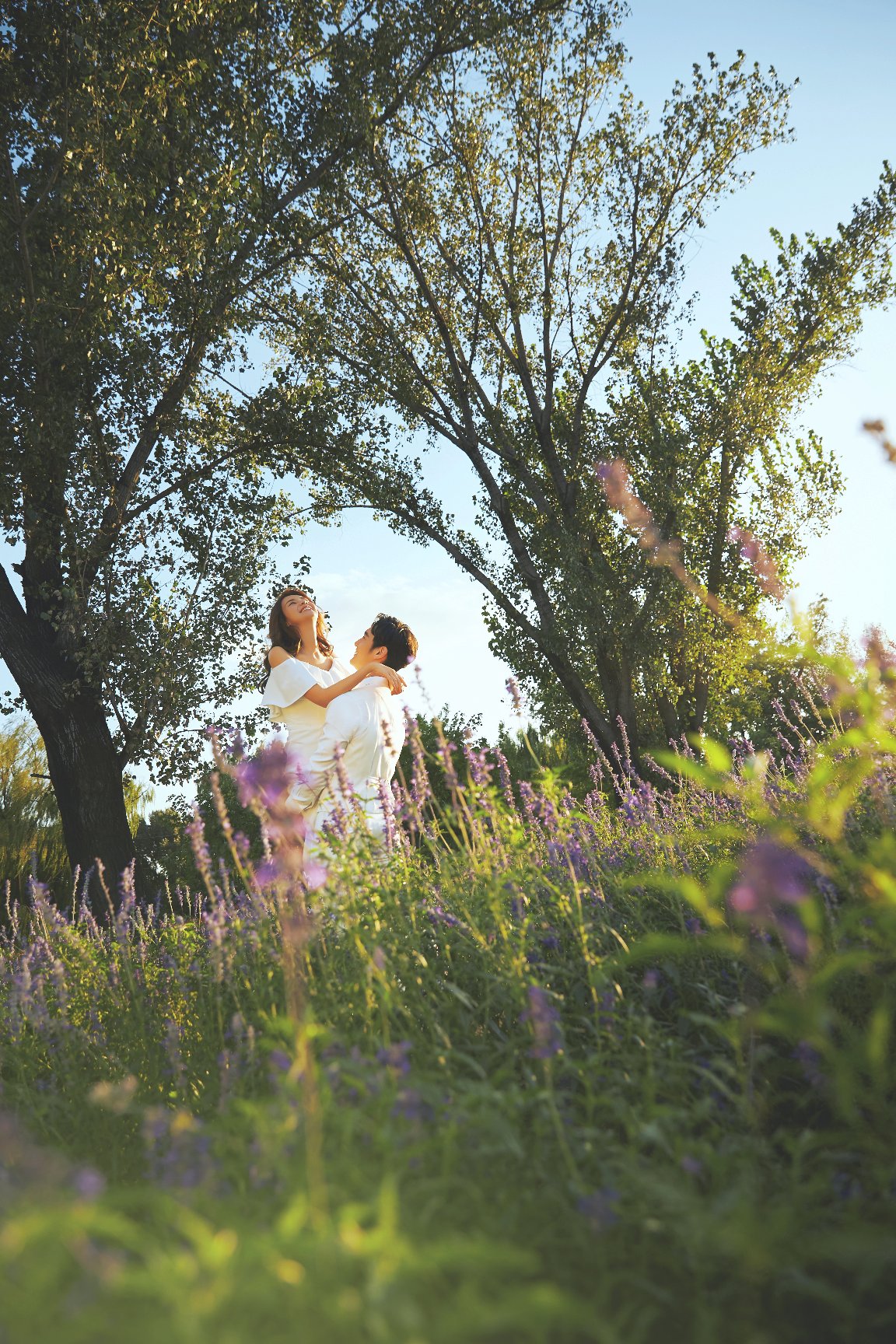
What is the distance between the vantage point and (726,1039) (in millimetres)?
2680

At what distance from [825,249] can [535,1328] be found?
1697 cm

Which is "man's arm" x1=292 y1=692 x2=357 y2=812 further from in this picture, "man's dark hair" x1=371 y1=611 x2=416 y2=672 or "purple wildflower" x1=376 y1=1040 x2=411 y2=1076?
"purple wildflower" x1=376 y1=1040 x2=411 y2=1076

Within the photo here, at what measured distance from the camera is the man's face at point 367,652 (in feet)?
23.7

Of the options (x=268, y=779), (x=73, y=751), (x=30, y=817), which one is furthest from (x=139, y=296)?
(x=268, y=779)

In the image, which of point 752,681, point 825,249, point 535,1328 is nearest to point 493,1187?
point 535,1328

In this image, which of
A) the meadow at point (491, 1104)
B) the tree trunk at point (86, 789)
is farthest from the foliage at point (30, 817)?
the meadow at point (491, 1104)

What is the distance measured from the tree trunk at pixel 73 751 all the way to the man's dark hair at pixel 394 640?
4.81 meters

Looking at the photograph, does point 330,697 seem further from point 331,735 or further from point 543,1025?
point 543,1025

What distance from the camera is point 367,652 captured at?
728cm

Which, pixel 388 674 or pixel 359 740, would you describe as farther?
pixel 388 674

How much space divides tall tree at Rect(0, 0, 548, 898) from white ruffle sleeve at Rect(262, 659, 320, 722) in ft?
12.2

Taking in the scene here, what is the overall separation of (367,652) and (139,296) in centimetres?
685

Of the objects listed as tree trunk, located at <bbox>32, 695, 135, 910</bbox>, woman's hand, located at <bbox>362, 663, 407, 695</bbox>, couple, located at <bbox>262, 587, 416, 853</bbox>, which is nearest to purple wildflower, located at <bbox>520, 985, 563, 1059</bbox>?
couple, located at <bbox>262, 587, 416, 853</bbox>

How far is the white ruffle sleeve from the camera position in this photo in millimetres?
7152
